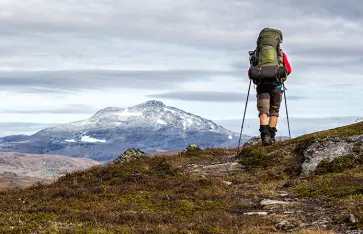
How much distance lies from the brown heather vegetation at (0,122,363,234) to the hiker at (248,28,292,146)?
1.73 m

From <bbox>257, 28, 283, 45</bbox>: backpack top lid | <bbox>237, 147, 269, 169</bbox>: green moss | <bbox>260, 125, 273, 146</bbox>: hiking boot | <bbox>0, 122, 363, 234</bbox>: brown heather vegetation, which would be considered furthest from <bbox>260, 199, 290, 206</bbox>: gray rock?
<bbox>257, 28, 283, 45</bbox>: backpack top lid

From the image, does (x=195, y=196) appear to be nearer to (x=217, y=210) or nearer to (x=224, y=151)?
(x=217, y=210)

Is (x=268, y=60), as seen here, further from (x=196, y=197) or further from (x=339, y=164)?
(x=196, y=197)

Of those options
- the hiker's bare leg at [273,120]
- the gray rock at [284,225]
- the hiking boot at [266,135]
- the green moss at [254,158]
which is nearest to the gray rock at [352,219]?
the gray rock at [284,225]

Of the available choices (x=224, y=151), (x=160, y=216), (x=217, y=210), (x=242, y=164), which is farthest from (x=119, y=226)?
(x=224, y=151)

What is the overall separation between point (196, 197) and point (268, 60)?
9798mm

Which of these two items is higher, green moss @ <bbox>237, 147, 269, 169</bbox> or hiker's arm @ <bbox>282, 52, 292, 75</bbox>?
hiker's arm @ <bbox>282, 52, 292, 75</bbox>

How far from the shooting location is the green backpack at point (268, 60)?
23484 millimetres

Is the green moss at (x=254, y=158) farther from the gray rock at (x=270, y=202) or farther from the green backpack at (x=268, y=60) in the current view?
the gray rock at (x=270, y=202)

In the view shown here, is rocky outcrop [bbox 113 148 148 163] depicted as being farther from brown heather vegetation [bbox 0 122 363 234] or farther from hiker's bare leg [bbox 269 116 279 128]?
hiker's bare leg [bbox 269 116 279 128]

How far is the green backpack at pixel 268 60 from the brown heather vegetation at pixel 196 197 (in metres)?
3.07

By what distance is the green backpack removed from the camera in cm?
2348

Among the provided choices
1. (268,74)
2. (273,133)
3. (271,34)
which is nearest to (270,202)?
(268,74)

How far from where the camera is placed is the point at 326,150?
65.5ft
